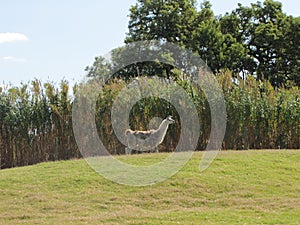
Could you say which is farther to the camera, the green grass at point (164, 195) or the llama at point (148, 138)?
the llama at point (148, 138)

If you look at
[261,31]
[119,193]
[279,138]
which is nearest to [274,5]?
[261,31]

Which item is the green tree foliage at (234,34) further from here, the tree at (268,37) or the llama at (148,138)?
the llama at (148,138)

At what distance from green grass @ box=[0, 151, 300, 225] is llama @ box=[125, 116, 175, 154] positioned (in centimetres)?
110

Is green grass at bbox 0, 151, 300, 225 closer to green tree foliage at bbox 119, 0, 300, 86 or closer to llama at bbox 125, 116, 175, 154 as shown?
llama at bbox 125, 116, 175, 154

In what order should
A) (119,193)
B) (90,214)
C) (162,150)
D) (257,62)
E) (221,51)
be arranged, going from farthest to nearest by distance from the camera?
(257,62) < (221,51) < (162,150) < (119,193) < (90,214)

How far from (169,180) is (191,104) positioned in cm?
579

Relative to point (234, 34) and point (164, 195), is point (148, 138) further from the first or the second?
point (234, 34)

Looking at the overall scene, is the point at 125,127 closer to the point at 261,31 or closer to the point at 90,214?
the point at 90,214

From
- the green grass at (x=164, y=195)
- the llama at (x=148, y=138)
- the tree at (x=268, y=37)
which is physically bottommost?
the green grass at (x=164, y=195)

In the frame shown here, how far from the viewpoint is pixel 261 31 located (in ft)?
106

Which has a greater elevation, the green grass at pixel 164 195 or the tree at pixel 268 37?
the tree at pixel 268 37

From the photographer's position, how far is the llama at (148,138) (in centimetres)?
1553

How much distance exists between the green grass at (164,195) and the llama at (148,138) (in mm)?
1096

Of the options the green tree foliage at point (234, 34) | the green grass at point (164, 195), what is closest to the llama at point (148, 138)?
the green grass at point (164, 195)
